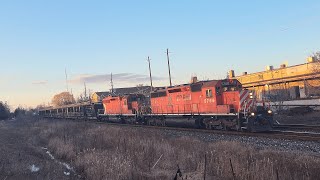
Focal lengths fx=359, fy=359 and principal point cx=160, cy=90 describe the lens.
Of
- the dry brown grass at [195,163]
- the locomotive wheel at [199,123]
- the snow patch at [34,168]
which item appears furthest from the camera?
the locomotive wheel at [199,123]

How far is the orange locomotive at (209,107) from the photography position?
22016 mm

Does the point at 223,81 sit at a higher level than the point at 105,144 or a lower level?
higher

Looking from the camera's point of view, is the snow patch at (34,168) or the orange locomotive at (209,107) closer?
the snow patch at (34,168)

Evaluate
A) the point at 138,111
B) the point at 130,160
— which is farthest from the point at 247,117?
the point at 138,111

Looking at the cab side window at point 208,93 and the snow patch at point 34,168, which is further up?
the cab side window at point 208,93

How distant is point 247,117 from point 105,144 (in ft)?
28.2

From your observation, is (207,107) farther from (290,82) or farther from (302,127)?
(290,82)

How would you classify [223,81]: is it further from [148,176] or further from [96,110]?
[96,110]

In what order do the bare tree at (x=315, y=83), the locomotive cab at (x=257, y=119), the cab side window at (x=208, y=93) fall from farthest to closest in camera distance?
the bare tree at (x=315, y=83), the cab side window at (x=208, y=93), the locomotive cab at (x=257, y=119)

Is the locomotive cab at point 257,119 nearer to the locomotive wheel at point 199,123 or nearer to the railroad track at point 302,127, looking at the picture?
the railroad track at point 302,127

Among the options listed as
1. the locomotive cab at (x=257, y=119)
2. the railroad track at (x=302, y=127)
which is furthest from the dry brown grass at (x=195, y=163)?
the railroad track at (x=302, y=127)

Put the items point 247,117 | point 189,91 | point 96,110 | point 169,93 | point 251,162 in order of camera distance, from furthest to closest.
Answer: point 96,110 → point 169,93 → point 189,91 → point 247,117 → point 251,162

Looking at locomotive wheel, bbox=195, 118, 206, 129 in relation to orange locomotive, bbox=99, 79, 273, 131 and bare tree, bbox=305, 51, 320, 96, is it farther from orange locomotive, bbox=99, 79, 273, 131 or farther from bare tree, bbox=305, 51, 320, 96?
bare tree, bbox=305, 51, 320, 96

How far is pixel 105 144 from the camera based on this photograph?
802 inches
